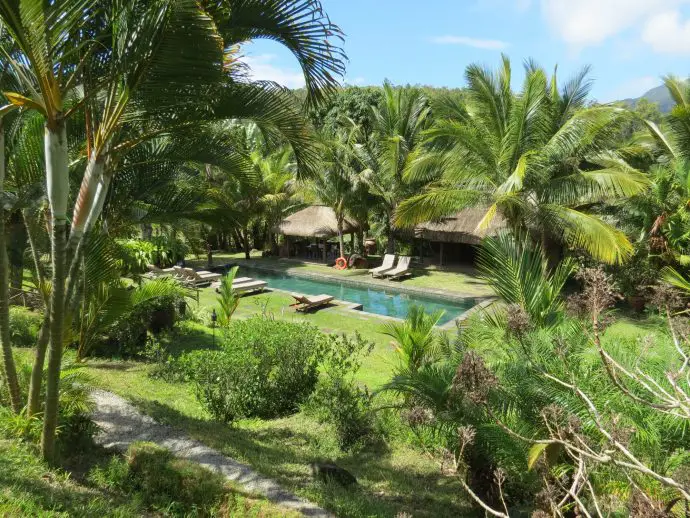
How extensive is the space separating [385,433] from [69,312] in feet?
11.5

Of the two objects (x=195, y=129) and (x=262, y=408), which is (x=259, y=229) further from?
(x=195, y=129)

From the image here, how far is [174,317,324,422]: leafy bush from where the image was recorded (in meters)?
5.88

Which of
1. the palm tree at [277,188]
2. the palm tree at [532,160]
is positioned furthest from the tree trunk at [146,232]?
the palm tree at [532,160]

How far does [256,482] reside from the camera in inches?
157

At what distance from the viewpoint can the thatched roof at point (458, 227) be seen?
17.4 metres

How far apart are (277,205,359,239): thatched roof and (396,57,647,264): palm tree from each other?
317 inches

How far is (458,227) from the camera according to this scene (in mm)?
17719

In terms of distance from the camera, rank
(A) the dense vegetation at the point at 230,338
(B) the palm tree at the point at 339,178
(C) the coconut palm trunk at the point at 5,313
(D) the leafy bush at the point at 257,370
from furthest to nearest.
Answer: (B) the palm tree at the point at 339,178 → (D) the leafy bush at the point at 257,370 → (C) the coconut palm trunk at the point at 5,313 → (A) the dense vegetation at the point at 230,338

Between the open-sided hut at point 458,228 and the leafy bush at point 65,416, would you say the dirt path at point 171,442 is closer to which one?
the leafy bush at point 65,416

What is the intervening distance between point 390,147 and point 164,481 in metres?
14.5

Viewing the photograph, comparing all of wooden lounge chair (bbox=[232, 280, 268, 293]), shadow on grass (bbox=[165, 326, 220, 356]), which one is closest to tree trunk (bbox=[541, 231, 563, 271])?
wooden lounge chair (bbox=[232, 280, 268, 293])

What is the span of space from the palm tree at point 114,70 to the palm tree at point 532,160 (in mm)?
7319

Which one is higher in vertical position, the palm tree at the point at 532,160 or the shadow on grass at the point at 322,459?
the palm tree at the point at 532,160

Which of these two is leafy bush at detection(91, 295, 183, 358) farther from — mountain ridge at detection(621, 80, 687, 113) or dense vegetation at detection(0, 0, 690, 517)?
mountain ridge at detection(621, 80, 687, 113)
